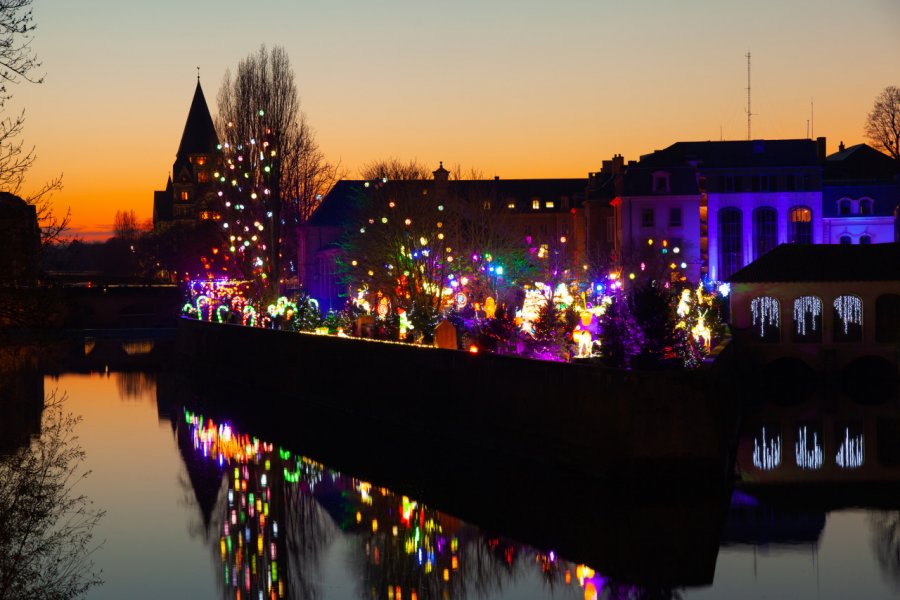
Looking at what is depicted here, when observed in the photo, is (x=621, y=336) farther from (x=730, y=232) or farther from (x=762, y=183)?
(x=762, y=183)

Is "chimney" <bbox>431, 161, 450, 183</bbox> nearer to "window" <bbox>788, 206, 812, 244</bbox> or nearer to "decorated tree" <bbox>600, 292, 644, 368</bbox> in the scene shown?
"window" <bbox>788, 206, 812, 244</bbox>

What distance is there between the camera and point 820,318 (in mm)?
50125

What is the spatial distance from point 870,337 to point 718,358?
2005 centimetres

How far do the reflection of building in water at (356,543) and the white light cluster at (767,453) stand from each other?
950 centimetres

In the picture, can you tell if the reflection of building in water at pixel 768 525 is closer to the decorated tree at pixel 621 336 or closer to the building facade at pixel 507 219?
the decorated tree at pixel 621 336

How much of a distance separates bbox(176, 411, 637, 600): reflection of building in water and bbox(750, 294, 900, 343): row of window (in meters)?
23.6

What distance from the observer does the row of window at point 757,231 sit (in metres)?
93.4

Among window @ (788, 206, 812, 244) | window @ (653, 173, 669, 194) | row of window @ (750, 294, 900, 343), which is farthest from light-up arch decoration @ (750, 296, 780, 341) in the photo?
window @ (653, 173, 669, 194)

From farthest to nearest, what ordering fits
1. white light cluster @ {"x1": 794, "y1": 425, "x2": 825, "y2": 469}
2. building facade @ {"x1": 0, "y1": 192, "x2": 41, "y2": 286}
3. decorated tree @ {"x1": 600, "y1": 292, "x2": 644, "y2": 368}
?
1. white light cluster @ {"x1": 794, "y1": 425, "x2": 825, "y2": 469}
2. decorated tree @ {"x1": 600, "y1": 292, "x2": 644, "y2": 368}
3. building facade @ {"x1": 0, "y1": 192, "x2": 41, "y2": 286}

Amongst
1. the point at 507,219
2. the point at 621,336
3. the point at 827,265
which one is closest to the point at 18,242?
the point at 621,336

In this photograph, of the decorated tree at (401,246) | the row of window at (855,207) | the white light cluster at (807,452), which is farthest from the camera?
the row of window at (855,207)

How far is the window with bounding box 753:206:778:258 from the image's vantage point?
9344 centimetres

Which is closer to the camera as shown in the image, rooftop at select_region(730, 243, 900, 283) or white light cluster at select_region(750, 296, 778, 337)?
rooftop at select_region(730, 243, 900, 283)

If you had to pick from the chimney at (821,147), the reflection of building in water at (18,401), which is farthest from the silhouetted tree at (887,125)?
the reflection of building in water at (18,401)
